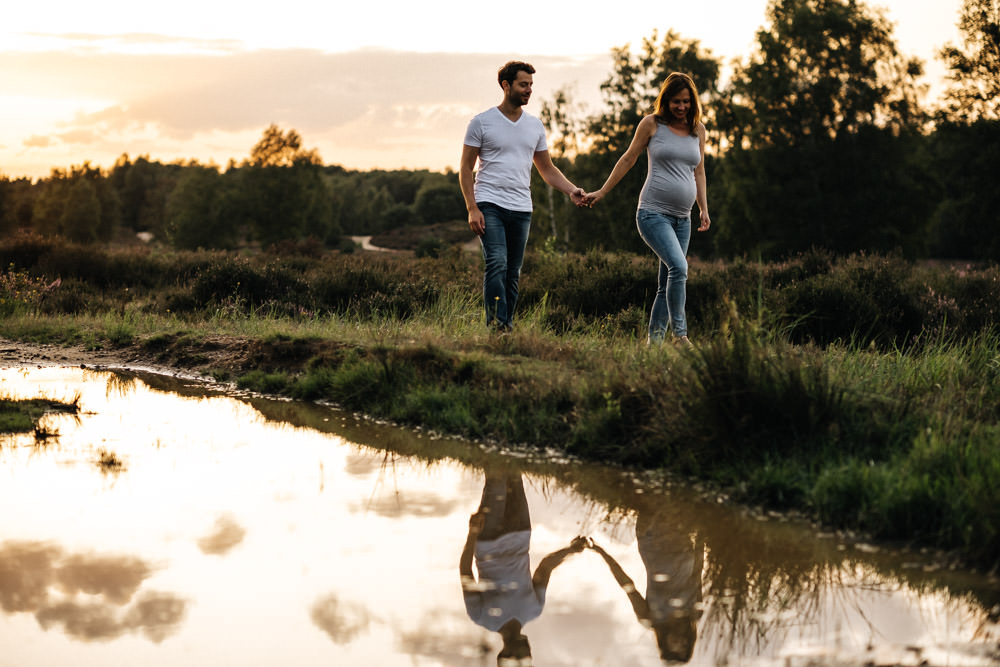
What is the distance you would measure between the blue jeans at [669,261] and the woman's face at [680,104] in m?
0.82

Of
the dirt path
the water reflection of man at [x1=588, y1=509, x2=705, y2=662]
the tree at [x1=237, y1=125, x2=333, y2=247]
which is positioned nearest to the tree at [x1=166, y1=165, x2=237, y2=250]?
the tree at [x1=237, y1=125, x2=333, y2=247]

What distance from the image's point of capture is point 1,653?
2.90m

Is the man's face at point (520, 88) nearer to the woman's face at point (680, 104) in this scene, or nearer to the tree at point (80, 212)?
the woman's face at point (680, 104)

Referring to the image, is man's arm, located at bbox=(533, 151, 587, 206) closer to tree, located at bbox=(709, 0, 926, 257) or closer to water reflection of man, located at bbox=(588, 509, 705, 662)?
water reflection of man, located at bbox=(588, 509, 705, 662)

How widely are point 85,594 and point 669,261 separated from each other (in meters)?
5.57

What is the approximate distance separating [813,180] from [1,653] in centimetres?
4090

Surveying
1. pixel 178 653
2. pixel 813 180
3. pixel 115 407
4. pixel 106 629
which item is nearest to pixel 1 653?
pixel 106 629

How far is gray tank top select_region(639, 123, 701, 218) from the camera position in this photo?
26.0 feet

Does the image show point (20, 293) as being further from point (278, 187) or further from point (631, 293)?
point (278, 187)

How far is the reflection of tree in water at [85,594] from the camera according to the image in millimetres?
3109

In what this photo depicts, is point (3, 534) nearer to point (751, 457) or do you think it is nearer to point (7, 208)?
point (751, 457)

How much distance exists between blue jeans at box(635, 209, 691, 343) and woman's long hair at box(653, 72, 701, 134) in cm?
76

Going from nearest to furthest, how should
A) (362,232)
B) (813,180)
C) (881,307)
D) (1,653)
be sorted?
(1,653), (881,307), (813,180), (362,232)

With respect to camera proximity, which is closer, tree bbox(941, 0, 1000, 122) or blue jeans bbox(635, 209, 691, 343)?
blue jeans bbox(635, 209, 691, 343)
